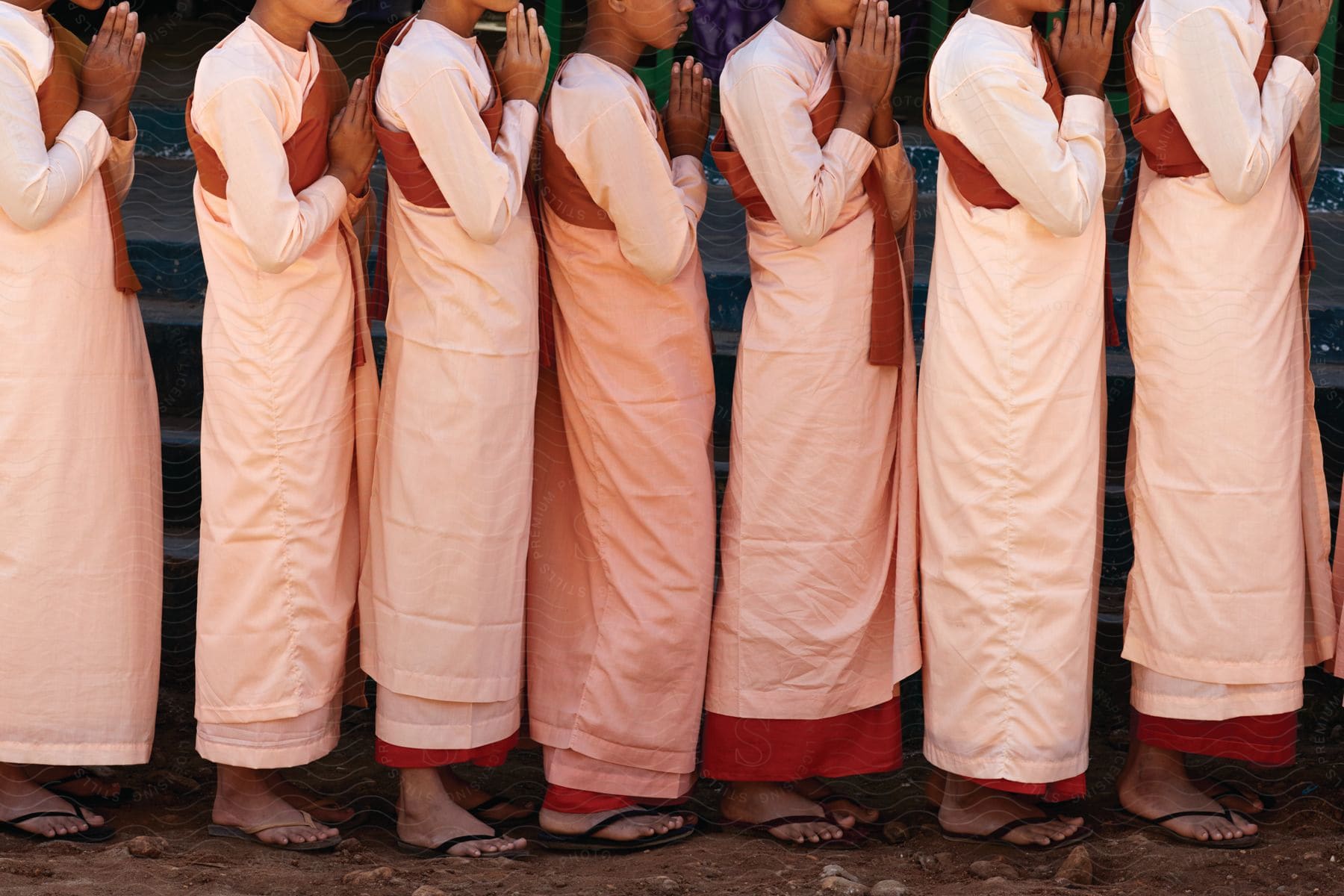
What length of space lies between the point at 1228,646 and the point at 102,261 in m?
2.15

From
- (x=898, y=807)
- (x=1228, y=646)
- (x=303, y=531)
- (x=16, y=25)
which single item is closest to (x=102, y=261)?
(x=16, y=25)

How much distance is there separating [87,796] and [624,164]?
1.61 meters

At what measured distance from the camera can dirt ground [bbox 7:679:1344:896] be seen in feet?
9.58

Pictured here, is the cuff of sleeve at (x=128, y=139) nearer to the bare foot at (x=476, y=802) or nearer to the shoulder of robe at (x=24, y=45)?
the shoulder of robe at (x=24, y=45)

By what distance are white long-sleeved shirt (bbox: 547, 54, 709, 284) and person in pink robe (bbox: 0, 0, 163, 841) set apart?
82 centimetres

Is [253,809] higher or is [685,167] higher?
[685,167]

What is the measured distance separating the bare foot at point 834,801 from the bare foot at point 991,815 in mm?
142

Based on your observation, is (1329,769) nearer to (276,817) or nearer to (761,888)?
Result: (761,888)

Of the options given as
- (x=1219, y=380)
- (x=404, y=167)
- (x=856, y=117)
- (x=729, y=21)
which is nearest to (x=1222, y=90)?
(x=1219, y=380)

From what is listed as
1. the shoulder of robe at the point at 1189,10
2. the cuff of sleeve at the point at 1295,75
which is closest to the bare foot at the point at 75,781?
the shoulder of robe at the point at 1189,10

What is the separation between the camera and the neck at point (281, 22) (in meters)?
2.97

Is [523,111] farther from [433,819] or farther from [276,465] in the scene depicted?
[433,819]

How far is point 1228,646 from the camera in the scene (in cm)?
303

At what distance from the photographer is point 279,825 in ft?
10.3
